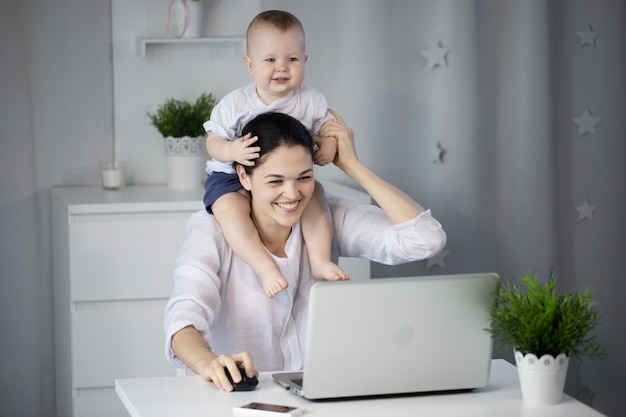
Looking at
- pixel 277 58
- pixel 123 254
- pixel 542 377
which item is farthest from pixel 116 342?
pixel 542 377

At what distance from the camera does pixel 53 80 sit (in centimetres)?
355

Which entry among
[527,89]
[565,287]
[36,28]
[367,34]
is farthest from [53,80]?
[565,287]

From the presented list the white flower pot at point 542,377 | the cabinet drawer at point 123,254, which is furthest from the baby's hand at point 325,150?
the cabinet drawer at point 123,254

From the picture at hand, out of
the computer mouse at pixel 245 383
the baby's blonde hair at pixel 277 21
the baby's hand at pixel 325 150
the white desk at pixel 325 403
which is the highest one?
the baby's blonde hair at pixel 277 21

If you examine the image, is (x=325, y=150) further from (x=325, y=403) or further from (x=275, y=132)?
(x=325, y=403)

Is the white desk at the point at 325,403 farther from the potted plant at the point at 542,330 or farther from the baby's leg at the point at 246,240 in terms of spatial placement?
the baby's leg at the point at 246,240

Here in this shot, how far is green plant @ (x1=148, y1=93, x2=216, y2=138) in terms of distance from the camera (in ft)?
11.6

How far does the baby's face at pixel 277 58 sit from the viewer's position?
95.2 inches

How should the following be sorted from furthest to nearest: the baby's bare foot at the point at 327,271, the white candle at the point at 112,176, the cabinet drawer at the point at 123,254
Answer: the white candle at the point at 112,176 < the cabinet drawer at the point at 123,254 < the baby's bare foot at the point at 327,271

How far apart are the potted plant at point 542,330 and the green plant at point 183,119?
1.92 m

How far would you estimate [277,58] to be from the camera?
2.42 metres

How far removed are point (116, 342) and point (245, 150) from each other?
123 cm

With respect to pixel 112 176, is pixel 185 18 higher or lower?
higher

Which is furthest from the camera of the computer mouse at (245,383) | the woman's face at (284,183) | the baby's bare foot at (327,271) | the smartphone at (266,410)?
the baby's bare foot at (327,271)
